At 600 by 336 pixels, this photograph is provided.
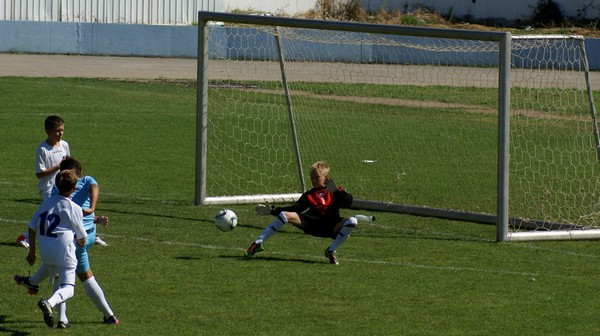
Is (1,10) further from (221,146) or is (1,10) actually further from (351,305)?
(351,305)

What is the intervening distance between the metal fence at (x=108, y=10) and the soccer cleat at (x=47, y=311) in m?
36.4

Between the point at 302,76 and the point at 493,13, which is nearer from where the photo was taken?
the point at 302,76

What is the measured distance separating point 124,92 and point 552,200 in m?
17.5

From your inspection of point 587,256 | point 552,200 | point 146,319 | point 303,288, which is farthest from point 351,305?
point 552,200

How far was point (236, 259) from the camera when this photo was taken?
39.0ft

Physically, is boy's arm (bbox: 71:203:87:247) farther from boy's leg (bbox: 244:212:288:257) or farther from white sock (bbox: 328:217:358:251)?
white sock (bbox: 328:217:358:251)

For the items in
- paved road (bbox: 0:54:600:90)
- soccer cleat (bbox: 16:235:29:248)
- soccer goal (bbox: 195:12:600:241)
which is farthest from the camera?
paved road (bbox: 0:54:600:90)

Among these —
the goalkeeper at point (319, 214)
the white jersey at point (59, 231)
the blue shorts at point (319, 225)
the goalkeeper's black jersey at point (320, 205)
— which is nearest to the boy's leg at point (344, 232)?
the goalkeeper at point (319, 214)

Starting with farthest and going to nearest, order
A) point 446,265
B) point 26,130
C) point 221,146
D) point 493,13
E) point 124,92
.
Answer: point 493,13 < point 124,92 < point 26,130 < point 221,146 < point 446,265

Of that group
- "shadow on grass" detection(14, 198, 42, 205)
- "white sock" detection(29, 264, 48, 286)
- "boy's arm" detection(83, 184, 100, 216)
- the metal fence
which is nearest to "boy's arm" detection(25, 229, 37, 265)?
"white sock" detection(29, 264, 48, 286)

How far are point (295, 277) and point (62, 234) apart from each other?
3.04 meters

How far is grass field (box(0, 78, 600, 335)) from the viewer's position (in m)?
9.27

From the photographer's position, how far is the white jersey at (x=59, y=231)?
8.53 metres

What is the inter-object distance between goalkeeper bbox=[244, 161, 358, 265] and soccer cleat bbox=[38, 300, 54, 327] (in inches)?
139
